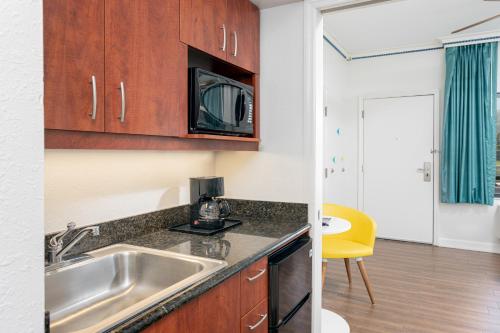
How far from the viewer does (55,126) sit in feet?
3.54

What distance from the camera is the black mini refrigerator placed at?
1.68 meters

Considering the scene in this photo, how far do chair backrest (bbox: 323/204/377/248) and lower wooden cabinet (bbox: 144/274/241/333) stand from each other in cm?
204

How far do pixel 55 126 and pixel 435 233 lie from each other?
503 centimetres

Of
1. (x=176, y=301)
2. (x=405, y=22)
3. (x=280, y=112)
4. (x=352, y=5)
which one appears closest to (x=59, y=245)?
(x=176, y=301)

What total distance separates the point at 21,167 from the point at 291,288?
5.06 ft

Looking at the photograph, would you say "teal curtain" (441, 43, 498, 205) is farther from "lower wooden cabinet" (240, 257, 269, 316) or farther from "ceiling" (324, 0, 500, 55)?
"lower wooden cabinet" (240, 257, 269, 316)

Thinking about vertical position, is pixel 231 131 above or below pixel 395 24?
below

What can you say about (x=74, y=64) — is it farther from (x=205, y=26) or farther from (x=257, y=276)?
(x=257, y=276)

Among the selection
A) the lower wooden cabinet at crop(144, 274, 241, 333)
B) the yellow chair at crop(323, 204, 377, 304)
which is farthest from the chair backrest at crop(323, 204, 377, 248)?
the lower wooden cabinet at crop(144, 274, 241, 333)

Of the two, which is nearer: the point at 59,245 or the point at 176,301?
the point at 176,301

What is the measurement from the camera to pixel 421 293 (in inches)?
130

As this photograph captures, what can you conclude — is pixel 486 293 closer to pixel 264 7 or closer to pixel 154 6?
pixel 264 7

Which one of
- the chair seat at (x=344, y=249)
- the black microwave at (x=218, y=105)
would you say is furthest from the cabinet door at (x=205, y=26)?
the chair seat at (x=344, y=249)

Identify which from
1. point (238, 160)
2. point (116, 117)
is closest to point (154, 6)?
point (116, 117)
